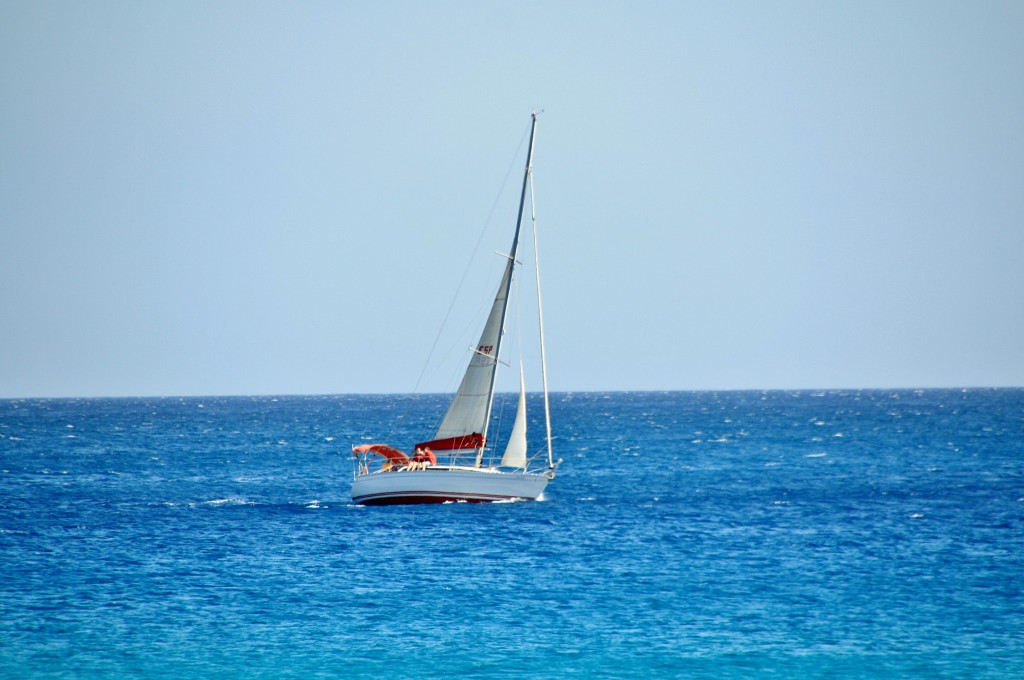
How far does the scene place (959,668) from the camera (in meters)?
24.7

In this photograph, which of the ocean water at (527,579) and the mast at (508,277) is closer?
the ocean water at (527,579)

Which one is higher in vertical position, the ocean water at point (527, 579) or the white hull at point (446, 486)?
the white hull at point (446, 486)

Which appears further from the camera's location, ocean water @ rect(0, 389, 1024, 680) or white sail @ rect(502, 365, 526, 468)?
white sail @ rect(502, 365, 526, 468)

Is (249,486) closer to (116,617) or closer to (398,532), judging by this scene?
(398,532)

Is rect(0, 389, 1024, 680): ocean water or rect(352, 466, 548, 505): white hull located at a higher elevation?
rect(352, 466, 548, 505): white hull

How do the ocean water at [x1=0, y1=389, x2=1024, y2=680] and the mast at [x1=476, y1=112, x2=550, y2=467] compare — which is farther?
the mast at [x1=476, y1=112, x2=550, y2=467]

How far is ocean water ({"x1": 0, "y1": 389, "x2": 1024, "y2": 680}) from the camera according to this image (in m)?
25.7

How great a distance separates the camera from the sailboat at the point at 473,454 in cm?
4991

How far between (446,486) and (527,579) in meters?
15.7

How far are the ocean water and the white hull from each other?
893 millimetres

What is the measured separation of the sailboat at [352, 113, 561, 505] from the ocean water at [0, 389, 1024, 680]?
1.15 m

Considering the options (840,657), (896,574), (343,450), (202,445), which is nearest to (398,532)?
(896,574)

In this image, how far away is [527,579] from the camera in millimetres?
34562

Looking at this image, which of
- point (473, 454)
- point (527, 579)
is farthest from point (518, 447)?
point (527, 579)
